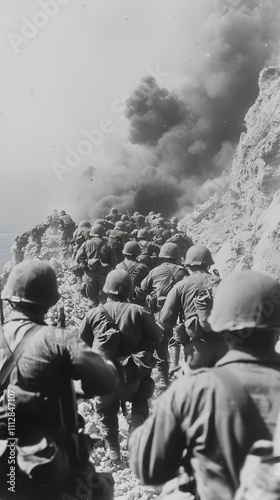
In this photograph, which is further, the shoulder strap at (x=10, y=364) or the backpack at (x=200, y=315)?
the backpack at (x=200, y=315)

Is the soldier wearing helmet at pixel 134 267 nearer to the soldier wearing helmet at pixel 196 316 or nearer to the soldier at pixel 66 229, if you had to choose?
the soldier wearing helmet at pixel 196 316

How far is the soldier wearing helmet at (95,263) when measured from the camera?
9641mm

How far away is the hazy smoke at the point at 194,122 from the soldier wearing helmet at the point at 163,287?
865 inches

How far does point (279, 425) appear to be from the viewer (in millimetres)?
1556

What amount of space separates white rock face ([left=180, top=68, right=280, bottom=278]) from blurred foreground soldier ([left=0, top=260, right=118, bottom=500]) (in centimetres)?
702

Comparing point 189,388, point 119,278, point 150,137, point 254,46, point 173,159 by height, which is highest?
point 254,46

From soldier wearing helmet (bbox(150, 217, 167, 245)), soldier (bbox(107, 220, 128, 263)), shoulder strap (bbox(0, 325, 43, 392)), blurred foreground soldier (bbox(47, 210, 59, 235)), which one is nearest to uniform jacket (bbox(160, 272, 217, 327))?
shoulder strap (bbox(0, 325, 43, 392))

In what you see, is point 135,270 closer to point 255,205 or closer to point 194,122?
point 255,205

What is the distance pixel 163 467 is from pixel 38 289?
1.21 metres

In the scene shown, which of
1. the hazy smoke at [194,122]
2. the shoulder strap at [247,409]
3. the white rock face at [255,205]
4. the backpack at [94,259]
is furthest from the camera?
the hazy smoke at [194,122]

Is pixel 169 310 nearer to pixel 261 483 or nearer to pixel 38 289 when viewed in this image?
pixel 38 289

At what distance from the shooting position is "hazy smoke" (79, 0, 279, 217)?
95.9 ft

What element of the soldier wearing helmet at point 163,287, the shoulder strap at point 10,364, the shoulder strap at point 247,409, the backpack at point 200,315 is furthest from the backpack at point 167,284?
the shoulder strap at point 247,409

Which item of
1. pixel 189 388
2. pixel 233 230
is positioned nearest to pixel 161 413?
pixel 189 388
